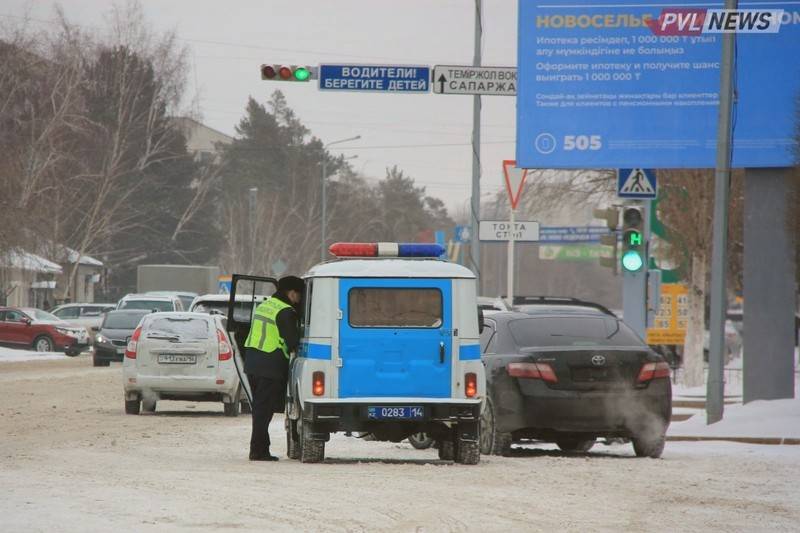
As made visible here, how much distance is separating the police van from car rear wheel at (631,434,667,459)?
7.15ft

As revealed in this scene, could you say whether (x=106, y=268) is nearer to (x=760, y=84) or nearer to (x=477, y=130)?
(x=477, y=130)

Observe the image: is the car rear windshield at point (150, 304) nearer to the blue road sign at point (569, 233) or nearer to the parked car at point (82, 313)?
the parked car at point (82, 313)

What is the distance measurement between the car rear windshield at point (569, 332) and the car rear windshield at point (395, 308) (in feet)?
5.73

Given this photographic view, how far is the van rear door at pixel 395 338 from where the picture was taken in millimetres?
15656

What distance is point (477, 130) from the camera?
3209cm

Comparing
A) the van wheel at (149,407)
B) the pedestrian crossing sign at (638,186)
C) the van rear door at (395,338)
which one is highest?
the pedestrian crossing sign at (638,186)

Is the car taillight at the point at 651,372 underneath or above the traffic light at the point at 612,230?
underneath

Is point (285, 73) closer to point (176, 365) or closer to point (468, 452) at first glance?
point (176, 365)

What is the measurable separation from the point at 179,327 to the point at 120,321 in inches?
731

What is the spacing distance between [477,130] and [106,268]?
204 ft

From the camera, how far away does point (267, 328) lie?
1655 cm

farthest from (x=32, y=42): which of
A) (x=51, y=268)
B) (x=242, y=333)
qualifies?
(x=242, y=333)

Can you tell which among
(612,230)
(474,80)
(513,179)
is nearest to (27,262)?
(474,80)

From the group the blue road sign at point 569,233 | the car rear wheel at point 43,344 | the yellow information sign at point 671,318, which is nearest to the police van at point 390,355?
the yellow information sign at point 671,318
